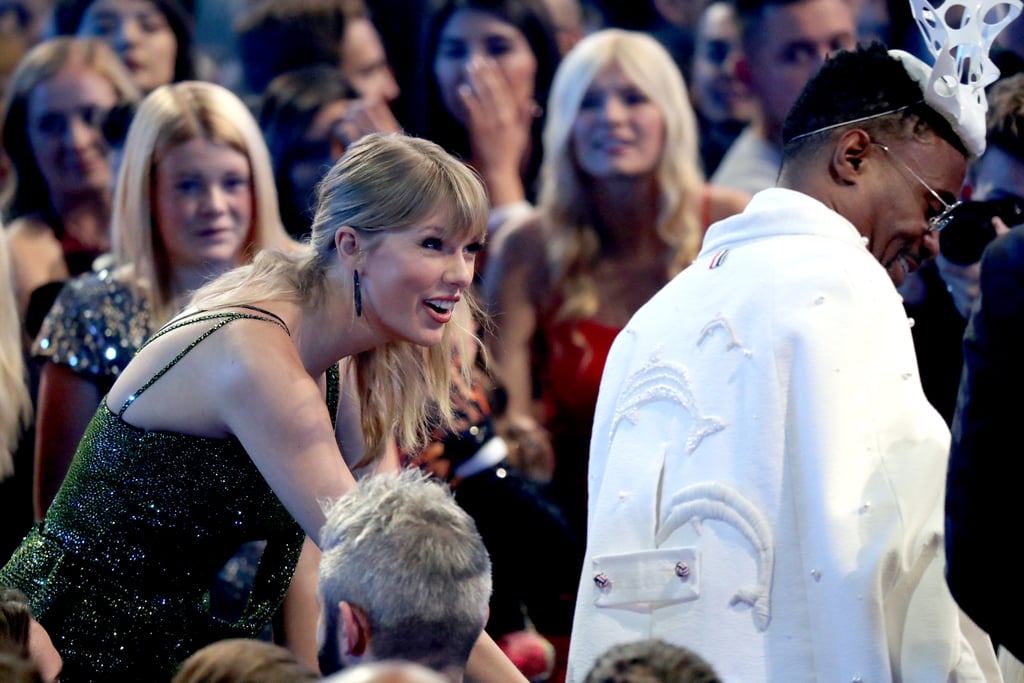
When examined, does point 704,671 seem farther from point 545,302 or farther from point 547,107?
point 547,107

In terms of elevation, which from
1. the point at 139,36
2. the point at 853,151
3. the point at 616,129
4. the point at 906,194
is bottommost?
the point at 616,129

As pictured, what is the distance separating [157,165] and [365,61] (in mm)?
2037

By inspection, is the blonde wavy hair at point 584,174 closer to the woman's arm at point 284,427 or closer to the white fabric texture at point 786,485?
the white fabric texture at point 786,485

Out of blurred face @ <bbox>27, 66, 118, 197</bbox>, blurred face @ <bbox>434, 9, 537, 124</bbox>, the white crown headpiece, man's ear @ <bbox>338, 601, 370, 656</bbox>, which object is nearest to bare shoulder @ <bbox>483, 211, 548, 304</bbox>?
blurred face @ <bbox>434, 9, 537, 124</bbox>

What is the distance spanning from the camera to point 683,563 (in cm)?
268

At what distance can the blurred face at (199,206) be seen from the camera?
13.7 feet

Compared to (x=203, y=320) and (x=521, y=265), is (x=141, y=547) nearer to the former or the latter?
(x=203, y=320)

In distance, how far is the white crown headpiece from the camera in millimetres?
2977

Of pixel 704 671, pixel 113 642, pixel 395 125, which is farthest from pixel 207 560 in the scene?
pixel 395 125

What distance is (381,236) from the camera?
9.55ft

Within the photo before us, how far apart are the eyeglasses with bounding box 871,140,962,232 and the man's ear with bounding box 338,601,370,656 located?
146cm

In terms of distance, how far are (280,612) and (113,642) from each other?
21.7 inches

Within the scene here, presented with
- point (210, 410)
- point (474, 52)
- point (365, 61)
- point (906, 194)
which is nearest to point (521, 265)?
point (474, 52)

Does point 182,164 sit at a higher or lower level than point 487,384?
higher
